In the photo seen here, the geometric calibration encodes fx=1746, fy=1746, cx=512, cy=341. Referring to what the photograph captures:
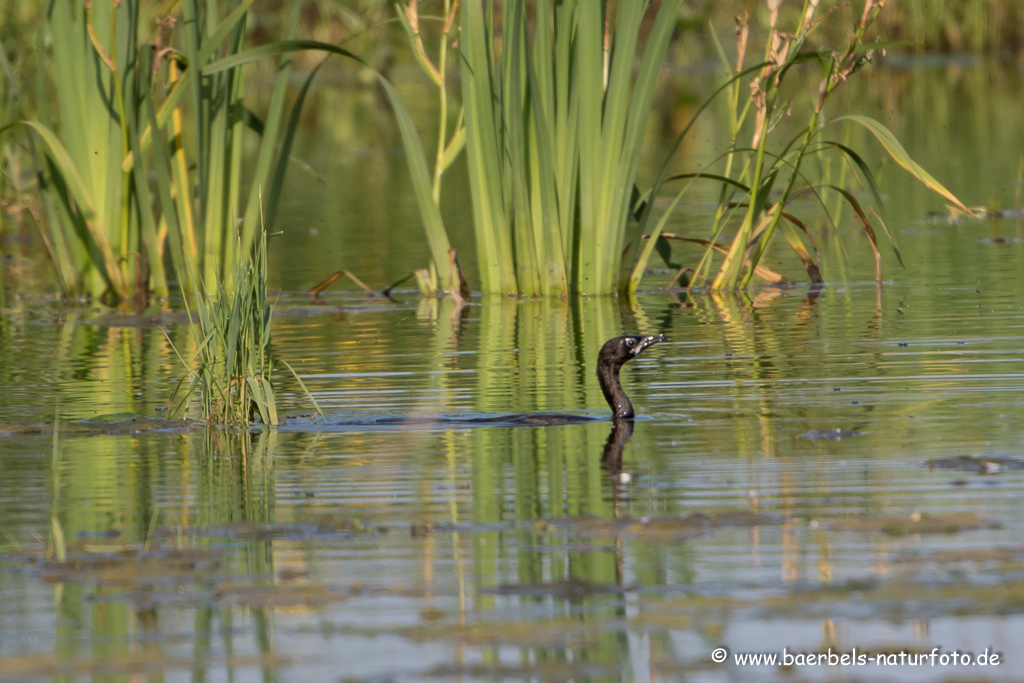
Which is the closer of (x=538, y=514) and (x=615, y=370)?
(x=538, y=514)

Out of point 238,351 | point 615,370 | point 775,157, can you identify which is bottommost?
point 615,370

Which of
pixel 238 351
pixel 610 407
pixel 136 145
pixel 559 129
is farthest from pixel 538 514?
pixel 136 145

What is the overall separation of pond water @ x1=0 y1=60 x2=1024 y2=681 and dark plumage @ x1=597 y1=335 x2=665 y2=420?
16 cm

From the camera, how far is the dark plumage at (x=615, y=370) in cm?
668

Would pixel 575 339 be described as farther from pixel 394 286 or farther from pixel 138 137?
pixel 138 137

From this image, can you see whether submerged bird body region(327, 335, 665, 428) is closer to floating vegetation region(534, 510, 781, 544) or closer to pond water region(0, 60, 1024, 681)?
pond water region(0, 60, 1024, 681)

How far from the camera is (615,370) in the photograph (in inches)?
267

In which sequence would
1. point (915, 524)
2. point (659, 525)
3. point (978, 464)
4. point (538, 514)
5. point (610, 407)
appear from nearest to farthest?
point (915, 524) → point (659, 525) → point (538, 514) → point (978, 464) → point (610, 407)

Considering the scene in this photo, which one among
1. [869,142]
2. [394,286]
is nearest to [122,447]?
[394,286]

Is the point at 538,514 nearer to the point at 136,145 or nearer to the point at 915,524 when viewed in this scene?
the point at 915,524

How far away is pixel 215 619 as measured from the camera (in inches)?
162

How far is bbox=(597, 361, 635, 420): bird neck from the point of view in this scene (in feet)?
21.9

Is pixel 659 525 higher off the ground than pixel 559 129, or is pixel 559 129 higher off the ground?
pixel 559 129

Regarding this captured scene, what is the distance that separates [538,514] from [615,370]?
5.95ft
